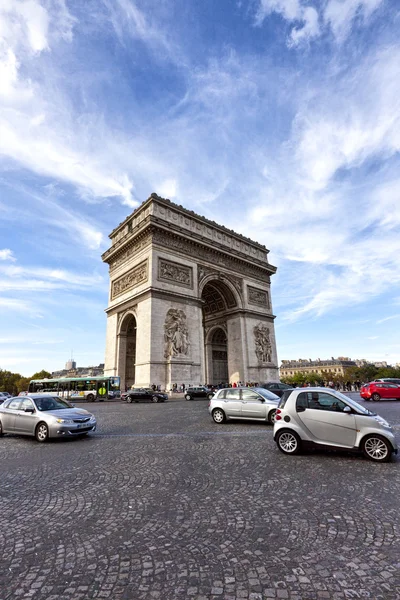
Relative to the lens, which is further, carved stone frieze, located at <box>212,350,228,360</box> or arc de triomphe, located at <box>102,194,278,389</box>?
carved stone frieze, located at <box>212,350,228,360</box>

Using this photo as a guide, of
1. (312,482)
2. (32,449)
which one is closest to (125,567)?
(312,482)

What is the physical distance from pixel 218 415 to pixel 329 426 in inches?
213

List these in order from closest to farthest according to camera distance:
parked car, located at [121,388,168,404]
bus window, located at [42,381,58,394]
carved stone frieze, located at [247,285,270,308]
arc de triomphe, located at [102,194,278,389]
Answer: parked car, located at [121,388,168,404]
arc de triomphe, located at [102,194,278,389]
bus window, located at [42,381,58,394]
carved stone frieze, located at [247,285,270,308]

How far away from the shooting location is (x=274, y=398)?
1045 cm

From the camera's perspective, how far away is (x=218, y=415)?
10891 millimetres

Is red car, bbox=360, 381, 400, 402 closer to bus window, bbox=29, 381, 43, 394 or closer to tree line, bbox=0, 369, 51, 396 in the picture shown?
bus window, bbox=29, 381, 43, 394

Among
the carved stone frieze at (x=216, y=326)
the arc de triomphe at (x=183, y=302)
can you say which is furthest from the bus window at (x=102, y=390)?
the carved stone frieze at (x=216, y=326)

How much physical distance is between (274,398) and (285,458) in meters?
4.54

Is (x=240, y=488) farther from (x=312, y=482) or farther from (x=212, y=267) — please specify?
(x=212, y=267)

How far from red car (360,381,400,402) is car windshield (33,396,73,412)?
1909 cm

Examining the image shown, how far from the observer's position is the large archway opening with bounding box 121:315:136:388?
3041cm

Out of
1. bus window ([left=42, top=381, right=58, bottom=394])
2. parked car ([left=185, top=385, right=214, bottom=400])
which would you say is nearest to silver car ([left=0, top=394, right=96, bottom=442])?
parked car ([left=185, top=385, right=214, bottom=400])

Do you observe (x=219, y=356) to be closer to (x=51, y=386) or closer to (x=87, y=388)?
(x=87, y=388)

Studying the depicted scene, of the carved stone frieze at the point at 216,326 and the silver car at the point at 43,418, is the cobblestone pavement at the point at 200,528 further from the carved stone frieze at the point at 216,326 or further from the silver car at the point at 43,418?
the carved stone frieze at the point at 216,326
